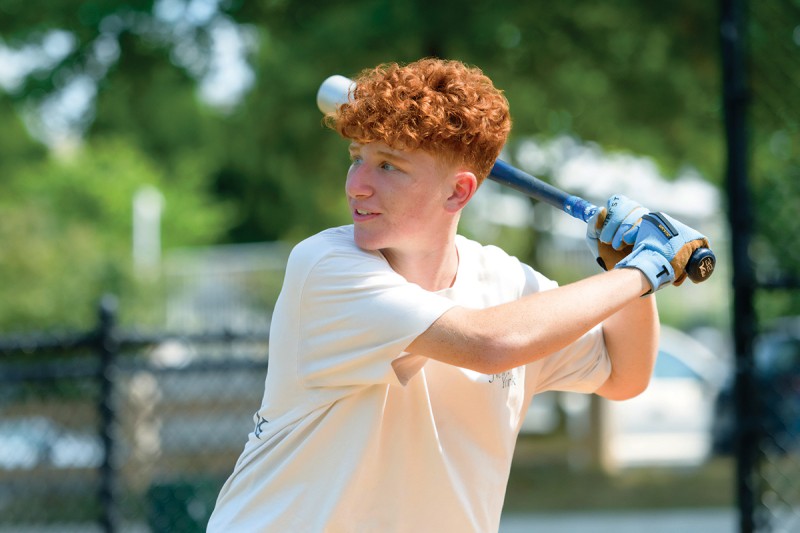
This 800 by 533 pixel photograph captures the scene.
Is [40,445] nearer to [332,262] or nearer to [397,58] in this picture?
[397,58]

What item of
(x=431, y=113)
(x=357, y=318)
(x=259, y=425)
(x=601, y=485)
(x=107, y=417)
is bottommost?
(x=601, y=485)

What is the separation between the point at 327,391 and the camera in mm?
2119

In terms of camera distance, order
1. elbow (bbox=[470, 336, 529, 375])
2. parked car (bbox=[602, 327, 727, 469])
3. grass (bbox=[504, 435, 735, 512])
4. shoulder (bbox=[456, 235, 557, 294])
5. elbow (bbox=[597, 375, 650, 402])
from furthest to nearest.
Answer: parked car (bbox=[602, 327, 727, 469]), grass (bbox=[504, 435, 735, 512]), elbow (bbox=[597, 375, 650, 402]), shoulder (bbox=[456, 235, 557, 294]), elbow (bbox=[470, 336, 529, 375])

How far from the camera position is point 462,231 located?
12.0 meters

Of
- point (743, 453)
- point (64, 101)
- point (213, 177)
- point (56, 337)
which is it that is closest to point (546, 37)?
point (64, 101)

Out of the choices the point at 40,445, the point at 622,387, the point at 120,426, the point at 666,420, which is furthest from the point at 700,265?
the point at 666,420

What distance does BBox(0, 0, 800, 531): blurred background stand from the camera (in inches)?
173

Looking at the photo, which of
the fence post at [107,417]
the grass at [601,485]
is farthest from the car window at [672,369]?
the fence post at [107,417]

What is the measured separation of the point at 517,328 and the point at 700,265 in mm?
464

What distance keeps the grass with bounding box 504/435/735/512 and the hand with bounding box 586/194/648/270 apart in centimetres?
679

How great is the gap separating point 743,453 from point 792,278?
64 cm

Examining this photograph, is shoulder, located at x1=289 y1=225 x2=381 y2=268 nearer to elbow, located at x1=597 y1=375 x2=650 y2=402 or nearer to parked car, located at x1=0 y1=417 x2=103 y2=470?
elbow, located at x1=597 y1=375 x2=650 y2=402

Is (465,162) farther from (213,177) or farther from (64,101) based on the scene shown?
(213,177)

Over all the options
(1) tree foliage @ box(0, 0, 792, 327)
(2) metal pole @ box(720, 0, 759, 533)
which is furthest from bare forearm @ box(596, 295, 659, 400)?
(1) tree foliage @ box(0, 0, 792, 327)
